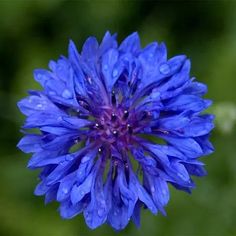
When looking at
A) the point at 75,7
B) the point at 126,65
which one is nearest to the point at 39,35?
the point at 75,7

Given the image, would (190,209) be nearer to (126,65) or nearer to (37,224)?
(37,224)

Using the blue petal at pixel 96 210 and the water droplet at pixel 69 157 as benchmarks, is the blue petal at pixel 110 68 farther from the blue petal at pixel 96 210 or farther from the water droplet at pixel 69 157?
the blue petal at pixel 96 210

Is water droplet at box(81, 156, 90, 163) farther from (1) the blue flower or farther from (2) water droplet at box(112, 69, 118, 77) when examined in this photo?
(2) water droplet at box(112, 69, 118, 77)

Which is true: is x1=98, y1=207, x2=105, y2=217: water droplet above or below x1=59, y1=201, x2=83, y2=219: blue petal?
below

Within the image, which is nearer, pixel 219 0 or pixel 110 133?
pixel 110 133

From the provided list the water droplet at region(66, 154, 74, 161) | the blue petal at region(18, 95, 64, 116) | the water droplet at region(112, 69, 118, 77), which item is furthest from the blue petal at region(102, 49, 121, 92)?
the water droplet at region(66, 154, 74, 161)

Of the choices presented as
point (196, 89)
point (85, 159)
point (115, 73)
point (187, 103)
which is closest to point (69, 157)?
point (85, 159)
